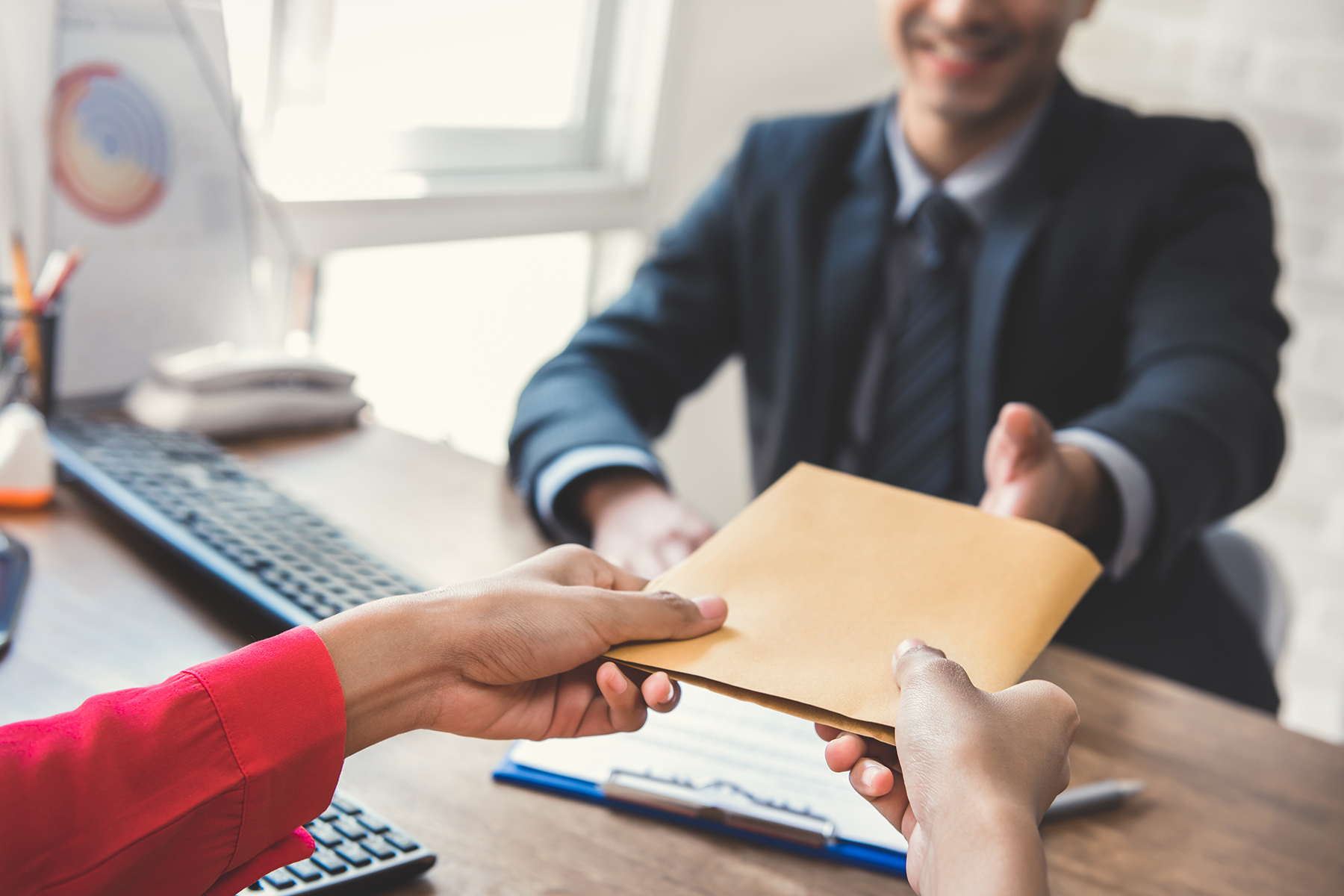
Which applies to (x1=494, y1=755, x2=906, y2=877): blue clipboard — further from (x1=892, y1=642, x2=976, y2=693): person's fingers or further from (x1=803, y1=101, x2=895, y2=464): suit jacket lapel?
(x1=803, y1=101, x2=895, y2=464): suit jacket lapel

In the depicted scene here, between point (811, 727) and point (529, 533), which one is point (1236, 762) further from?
point (529, 533)

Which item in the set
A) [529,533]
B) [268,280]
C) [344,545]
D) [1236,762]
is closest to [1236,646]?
[1236,762]

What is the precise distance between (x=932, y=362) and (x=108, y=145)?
977 mm

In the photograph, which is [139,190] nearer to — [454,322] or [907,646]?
[454,322]

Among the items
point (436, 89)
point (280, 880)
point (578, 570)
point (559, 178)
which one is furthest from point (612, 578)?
point (559, 178)

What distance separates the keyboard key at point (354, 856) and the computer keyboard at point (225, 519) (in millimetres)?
202

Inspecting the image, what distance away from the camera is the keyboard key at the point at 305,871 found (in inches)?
20.2

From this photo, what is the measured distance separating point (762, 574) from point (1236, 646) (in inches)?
30.9

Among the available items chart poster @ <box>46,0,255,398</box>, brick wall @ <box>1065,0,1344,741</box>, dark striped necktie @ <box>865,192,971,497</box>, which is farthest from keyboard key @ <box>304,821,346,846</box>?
brick wall @ <box>1065,0,1344,741</box>

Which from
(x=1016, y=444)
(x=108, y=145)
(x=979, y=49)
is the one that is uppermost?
(x=979, y=49)

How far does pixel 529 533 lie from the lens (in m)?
1.01

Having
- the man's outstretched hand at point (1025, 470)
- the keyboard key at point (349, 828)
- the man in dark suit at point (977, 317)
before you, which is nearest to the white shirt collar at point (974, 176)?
the man in dark suit at point (977, 317)

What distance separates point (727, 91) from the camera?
2303 mm

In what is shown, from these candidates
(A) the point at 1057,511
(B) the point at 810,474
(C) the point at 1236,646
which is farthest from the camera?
(C) the point at 1236,646
